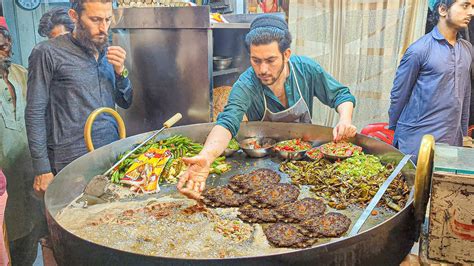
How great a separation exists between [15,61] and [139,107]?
1.39m

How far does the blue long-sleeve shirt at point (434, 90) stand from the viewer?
12.6 feet

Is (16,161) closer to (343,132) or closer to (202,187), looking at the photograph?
(202,187)

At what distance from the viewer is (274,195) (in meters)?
2.37

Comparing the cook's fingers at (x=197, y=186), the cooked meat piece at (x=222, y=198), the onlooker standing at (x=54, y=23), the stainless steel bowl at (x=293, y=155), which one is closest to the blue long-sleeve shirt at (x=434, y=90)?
the stainless steel bowl at (x=293, y=155)

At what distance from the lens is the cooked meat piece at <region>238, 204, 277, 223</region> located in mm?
2115

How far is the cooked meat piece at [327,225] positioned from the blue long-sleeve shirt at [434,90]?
91.8 inches

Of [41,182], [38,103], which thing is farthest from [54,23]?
[41,182]

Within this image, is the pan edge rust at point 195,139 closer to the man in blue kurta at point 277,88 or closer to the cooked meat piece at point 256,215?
the man in blue kurta at point 277,88

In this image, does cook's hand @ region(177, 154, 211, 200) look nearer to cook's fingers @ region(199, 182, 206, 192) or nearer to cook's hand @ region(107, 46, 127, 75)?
cook's fingers @ region(199, 182, 206, 192)

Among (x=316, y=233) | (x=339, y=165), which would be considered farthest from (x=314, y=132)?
(x=316, y=233)

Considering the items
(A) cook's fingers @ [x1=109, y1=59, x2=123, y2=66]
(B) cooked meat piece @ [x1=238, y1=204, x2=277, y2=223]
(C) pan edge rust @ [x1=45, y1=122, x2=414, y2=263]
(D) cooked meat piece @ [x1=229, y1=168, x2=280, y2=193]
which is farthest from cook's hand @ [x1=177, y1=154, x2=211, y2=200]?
(A) cook's fingers @ [x1=109, y1=59, x2=123, y2=66]

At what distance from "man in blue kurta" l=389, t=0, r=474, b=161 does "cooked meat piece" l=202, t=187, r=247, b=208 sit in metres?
2.46

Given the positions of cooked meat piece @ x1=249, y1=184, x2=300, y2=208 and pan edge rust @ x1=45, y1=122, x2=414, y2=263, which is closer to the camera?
pan edge rust @ x1=45, y1=122, x2=414, y2=263

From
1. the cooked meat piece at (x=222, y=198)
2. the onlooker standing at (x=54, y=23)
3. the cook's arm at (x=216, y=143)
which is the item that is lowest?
the cooked meat piece at (x=222, y=198)
